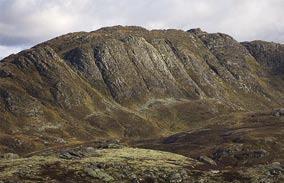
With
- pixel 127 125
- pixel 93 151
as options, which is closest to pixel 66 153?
pixel 93 151

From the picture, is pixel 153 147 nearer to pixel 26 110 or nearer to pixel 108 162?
pixel 108 162

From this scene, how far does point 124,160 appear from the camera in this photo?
289 ft

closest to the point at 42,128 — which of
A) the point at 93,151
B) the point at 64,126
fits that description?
the point at 64,126

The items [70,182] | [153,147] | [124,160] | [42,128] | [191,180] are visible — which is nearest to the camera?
[70,182]

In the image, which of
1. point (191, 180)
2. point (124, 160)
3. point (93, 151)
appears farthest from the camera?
point (93, 151)

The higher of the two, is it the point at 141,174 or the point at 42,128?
the point at 42,128

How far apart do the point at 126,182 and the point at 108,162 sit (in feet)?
28.2

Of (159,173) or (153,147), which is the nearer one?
(159,173)

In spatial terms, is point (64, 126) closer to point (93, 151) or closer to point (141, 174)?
point (93, 151)

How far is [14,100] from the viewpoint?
639 ft

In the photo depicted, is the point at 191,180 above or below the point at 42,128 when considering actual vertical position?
below

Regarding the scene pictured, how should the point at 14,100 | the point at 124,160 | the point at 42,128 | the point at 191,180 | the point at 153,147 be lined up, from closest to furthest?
the point at 191,180 < the point at 124,160 < the point at 153,147 < the point at 42,128 < the point at 14,100

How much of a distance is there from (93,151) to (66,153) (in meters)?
6.20

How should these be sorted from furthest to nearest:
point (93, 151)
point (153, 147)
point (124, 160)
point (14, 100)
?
point (14, 100), point (153, 147), point (93, 151), point (124, 160)
